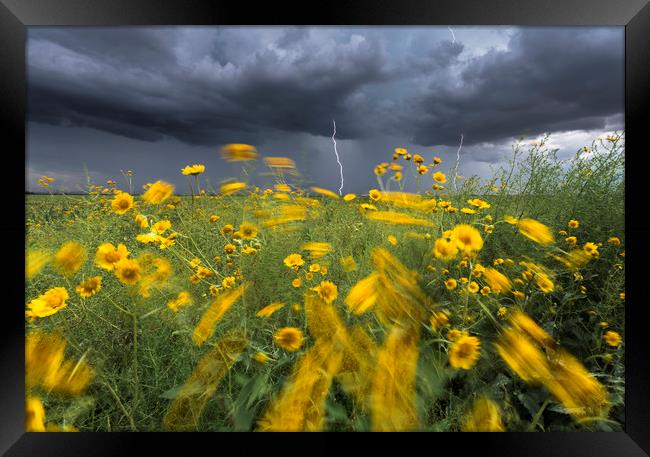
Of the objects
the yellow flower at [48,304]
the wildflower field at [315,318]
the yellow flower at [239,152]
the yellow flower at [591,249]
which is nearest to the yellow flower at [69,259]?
the wildflower field at [315,318]

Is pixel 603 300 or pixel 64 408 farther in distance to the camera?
pixel 603 300

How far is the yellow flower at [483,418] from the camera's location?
0.59 metres

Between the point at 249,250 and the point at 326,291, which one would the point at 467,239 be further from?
the point at 249,250

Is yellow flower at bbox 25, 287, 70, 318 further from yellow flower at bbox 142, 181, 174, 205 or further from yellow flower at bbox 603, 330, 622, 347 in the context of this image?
yellow flower at bbox 603, 330, 622, 347

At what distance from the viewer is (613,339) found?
669mm

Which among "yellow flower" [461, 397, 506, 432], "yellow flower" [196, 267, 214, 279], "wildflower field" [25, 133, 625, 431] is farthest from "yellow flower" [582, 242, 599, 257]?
"yellow flower" [196, 267, 214, 279]

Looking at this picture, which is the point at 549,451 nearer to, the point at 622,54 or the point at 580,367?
the point at 580,367

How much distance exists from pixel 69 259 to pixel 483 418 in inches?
39.4

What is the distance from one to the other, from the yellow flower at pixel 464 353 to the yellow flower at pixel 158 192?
709 millimetres

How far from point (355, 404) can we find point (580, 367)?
0.47 metres

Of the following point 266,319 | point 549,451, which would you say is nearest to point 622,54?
point 549,451

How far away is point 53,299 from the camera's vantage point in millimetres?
657

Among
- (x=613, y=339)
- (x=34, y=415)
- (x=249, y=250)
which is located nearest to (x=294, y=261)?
(x=249, y=250)

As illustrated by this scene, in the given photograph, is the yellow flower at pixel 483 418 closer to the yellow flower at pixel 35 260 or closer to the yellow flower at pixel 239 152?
the yellow flower at pixel 239 152
